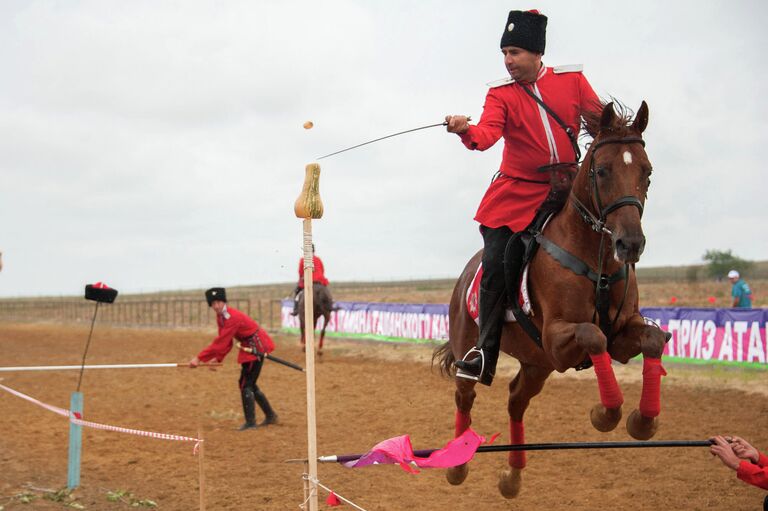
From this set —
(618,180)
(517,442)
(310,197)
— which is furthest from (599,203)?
(517,442)

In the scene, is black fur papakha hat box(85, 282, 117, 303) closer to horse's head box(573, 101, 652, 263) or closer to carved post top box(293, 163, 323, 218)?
carved post top box(293, 163, 323, 218)

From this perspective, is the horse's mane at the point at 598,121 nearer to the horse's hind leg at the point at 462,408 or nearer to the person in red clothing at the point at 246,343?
the horse's hind leg at the point at 462,408

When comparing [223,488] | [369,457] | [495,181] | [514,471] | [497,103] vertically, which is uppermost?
[497,103]

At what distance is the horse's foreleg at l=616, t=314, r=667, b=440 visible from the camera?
4.70 meters

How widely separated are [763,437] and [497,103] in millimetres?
7003

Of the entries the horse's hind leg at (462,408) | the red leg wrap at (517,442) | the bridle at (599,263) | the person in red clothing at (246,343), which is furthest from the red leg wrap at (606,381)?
the person in red clothing at (246,343)

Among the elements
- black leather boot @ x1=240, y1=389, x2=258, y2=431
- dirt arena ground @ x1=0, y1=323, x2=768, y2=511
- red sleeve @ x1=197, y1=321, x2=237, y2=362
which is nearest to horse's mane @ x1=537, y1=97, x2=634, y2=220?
dirt arena ground @ x1=0, y1=323, x2=768, y2=511

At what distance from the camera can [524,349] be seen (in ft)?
19.3

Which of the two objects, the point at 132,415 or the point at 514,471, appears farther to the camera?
the point at 132,415

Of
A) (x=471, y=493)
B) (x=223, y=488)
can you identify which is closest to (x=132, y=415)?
(x=223, y=488)

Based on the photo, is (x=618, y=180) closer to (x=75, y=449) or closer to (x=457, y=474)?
(x=457, y=474)

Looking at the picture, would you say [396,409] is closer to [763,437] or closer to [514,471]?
[763,437]

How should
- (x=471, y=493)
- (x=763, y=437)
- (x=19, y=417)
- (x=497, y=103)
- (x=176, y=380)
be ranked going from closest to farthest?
(x=497, y=103)
(x=471, y=493)
(x=763, y=437)
(x=19, y=417)
(x=176, y=380)

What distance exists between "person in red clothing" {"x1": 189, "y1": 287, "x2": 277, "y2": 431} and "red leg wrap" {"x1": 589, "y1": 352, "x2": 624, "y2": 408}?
786 centimetres
